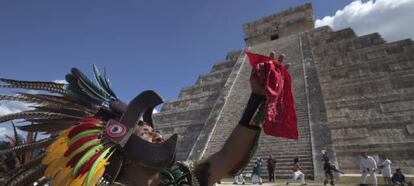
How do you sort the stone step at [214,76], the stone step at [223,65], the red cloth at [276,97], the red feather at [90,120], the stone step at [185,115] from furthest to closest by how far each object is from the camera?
the stone step at [223,65] < the stone step at [214,76] < the stone step at [185,115] < the red feather at [90,120] < the red cloth at [276,97]

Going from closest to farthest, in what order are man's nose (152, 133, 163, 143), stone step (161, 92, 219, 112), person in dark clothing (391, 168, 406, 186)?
1. man's nose (152, 133, 163, 143)
2. person in dark clothing (391, 168, 406, 186)
3. stone step (161, 92, 219, 112)

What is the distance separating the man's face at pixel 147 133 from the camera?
244 cm

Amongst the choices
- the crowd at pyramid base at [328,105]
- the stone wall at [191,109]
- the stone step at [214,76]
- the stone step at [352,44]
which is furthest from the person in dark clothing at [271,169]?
the stone step at [214,76]

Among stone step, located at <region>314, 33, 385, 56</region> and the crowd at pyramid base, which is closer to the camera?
the crowd at pyramid base

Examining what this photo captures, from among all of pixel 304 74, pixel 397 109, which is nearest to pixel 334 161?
pixel 397 109

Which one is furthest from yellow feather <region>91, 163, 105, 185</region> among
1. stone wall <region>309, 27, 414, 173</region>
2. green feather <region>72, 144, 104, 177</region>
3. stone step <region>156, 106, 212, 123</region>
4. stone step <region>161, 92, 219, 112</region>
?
stone step <region>161, 92, 219, 112</region>

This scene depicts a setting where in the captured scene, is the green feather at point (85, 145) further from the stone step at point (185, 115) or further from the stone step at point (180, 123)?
the stone step at point (185, 115)

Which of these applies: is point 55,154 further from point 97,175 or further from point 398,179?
point 398,179

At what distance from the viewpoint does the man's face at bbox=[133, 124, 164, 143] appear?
7.99 feet

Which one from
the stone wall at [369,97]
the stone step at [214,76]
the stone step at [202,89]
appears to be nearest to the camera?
the stone wall at [369,97]

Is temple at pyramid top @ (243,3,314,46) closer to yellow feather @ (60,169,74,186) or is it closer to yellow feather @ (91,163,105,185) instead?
yellow feather @ (91,163,105,185)

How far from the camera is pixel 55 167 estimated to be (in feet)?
6.92

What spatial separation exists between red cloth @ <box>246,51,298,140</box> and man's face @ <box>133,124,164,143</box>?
828mm

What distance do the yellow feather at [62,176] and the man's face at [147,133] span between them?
0.53 m
